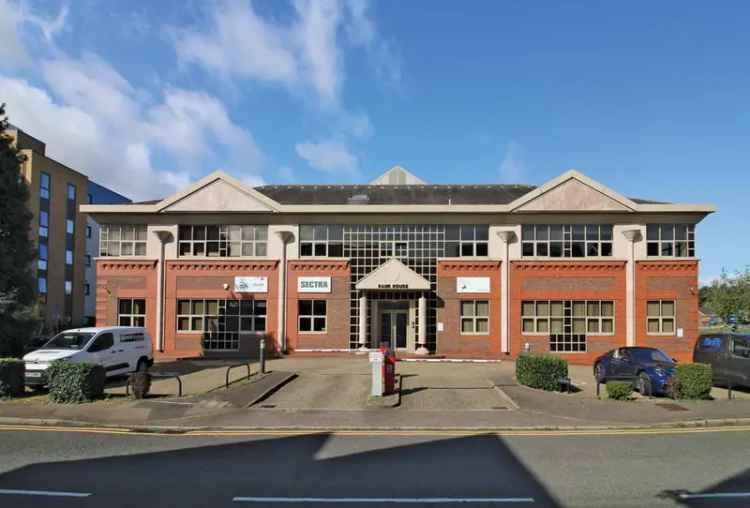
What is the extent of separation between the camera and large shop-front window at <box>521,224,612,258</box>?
28.1 meters

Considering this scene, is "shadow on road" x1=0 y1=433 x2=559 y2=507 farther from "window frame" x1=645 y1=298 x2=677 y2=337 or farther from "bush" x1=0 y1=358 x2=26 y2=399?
"window frame" x1=645 y1=298 x2=677 y2=337

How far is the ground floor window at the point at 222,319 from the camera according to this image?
2822cm

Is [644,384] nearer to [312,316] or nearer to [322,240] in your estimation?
[312,316]

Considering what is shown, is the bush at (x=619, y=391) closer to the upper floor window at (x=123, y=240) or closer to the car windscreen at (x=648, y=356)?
the car windscreen at (x=648, y=356)

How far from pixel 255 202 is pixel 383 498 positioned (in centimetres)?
2340

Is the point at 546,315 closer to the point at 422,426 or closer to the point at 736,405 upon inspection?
the point at 736,405

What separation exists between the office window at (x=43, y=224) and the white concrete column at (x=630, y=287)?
5859 cm

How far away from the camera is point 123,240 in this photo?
29.2m

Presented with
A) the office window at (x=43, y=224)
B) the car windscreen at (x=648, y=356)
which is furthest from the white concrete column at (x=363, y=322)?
the office window at (x=43, y=224)


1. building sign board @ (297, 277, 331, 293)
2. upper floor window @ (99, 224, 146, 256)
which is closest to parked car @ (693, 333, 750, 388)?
building sign board @ (297, 277, 331, 293)

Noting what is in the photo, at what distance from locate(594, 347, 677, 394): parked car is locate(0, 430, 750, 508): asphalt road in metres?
5.25

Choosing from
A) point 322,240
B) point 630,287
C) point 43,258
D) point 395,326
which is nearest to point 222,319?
point 322,240

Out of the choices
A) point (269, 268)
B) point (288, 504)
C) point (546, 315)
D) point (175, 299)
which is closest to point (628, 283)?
point (546, 315)

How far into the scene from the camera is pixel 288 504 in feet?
21.4
